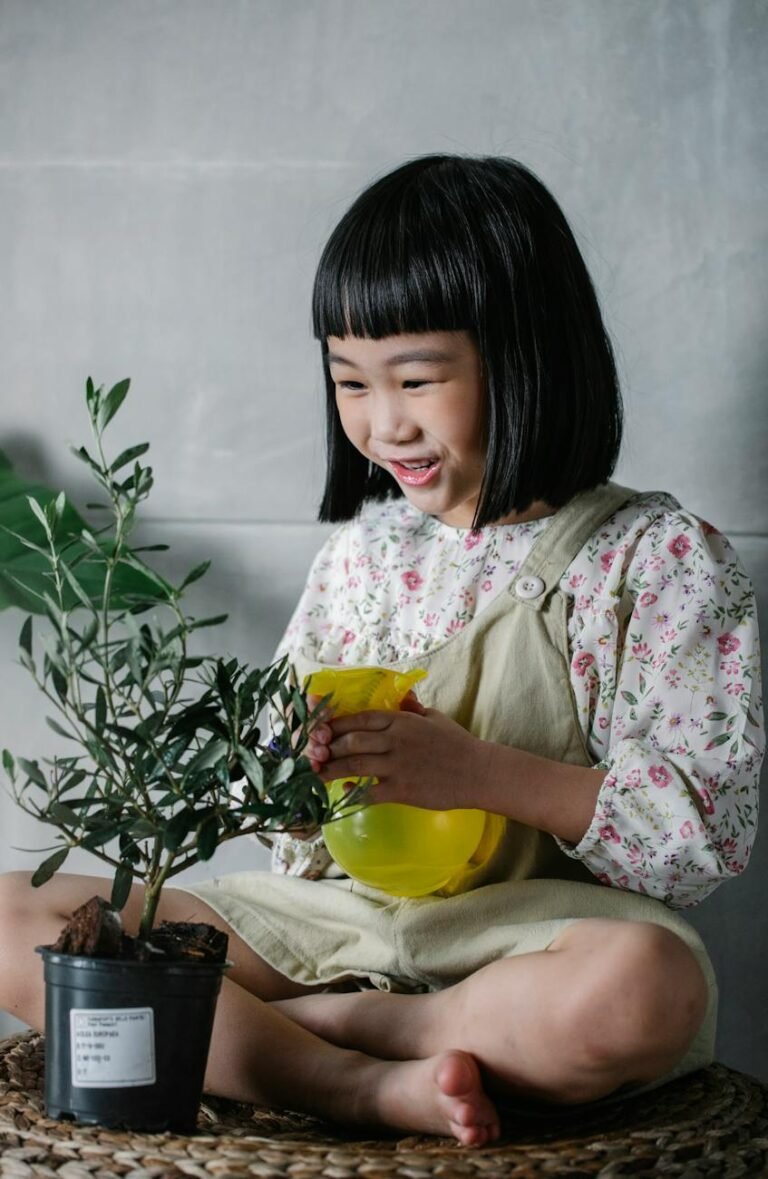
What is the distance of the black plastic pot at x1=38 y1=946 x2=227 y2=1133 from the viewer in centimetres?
84

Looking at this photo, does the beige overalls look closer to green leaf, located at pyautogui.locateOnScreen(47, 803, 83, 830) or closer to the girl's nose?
the girl's nose

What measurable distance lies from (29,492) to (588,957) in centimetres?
82

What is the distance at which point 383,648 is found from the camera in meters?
1.28

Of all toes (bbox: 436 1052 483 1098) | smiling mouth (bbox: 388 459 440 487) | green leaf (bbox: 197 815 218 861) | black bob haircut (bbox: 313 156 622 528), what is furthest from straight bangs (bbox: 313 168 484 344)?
toes (bbox: 436 1052 483 1098)

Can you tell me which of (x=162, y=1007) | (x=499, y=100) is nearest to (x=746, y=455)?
(x=499, y=100)

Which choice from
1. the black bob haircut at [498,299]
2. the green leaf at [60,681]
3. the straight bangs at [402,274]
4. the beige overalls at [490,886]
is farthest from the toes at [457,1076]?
the straight bangs at [402,274]

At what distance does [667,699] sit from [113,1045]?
0.51 meters

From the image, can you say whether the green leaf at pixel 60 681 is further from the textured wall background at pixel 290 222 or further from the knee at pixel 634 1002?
the textured wall background at pixel 290 222

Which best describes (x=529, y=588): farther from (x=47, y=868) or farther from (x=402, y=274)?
(x=47, y=868)

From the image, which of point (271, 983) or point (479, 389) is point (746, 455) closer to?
point (479, 389)

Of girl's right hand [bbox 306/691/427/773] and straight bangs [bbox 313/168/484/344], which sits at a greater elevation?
straight bangs [bbox 313/168/484/344]

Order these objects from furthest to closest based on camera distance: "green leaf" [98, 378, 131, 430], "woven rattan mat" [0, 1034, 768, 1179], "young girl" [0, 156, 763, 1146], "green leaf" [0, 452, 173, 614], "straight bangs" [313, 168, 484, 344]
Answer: "green leaf" [0, 452, 173, 614] → "straight bangs" [313, 168, 484, 344] → "young girl" [0, 156, 763, 1146] → "green leaf" [98, 378, 131, 430] → "woven rattan mat" [0, 1034, 768, 1179]

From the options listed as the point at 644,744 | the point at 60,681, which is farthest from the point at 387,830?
the point at 60,681

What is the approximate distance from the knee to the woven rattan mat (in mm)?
56
